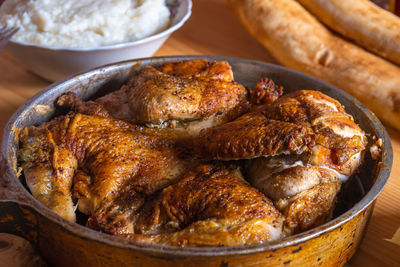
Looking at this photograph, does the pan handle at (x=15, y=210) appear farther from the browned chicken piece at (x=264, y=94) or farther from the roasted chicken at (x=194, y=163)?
the browned chicken piece at (x=264, y=94)

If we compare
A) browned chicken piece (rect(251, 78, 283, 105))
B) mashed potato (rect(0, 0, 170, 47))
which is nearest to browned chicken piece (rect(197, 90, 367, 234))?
browned chicken piece (rect(251, 78, 283, 105))

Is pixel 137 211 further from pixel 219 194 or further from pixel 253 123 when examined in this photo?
pixel 253 123

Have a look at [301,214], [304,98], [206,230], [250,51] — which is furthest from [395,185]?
[250,51]

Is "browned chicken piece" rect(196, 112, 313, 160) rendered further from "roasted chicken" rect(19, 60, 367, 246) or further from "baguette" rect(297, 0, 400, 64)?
"baguette" rect(297, 0, 400, 64)

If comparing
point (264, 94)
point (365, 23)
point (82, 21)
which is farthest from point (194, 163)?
point (365, 23)

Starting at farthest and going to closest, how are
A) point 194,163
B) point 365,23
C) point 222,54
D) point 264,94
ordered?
1. point 222,54
2. point 365,23
3. point 264,94
4. point 194,163

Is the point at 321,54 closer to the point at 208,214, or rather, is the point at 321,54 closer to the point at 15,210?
the point at 208,214
